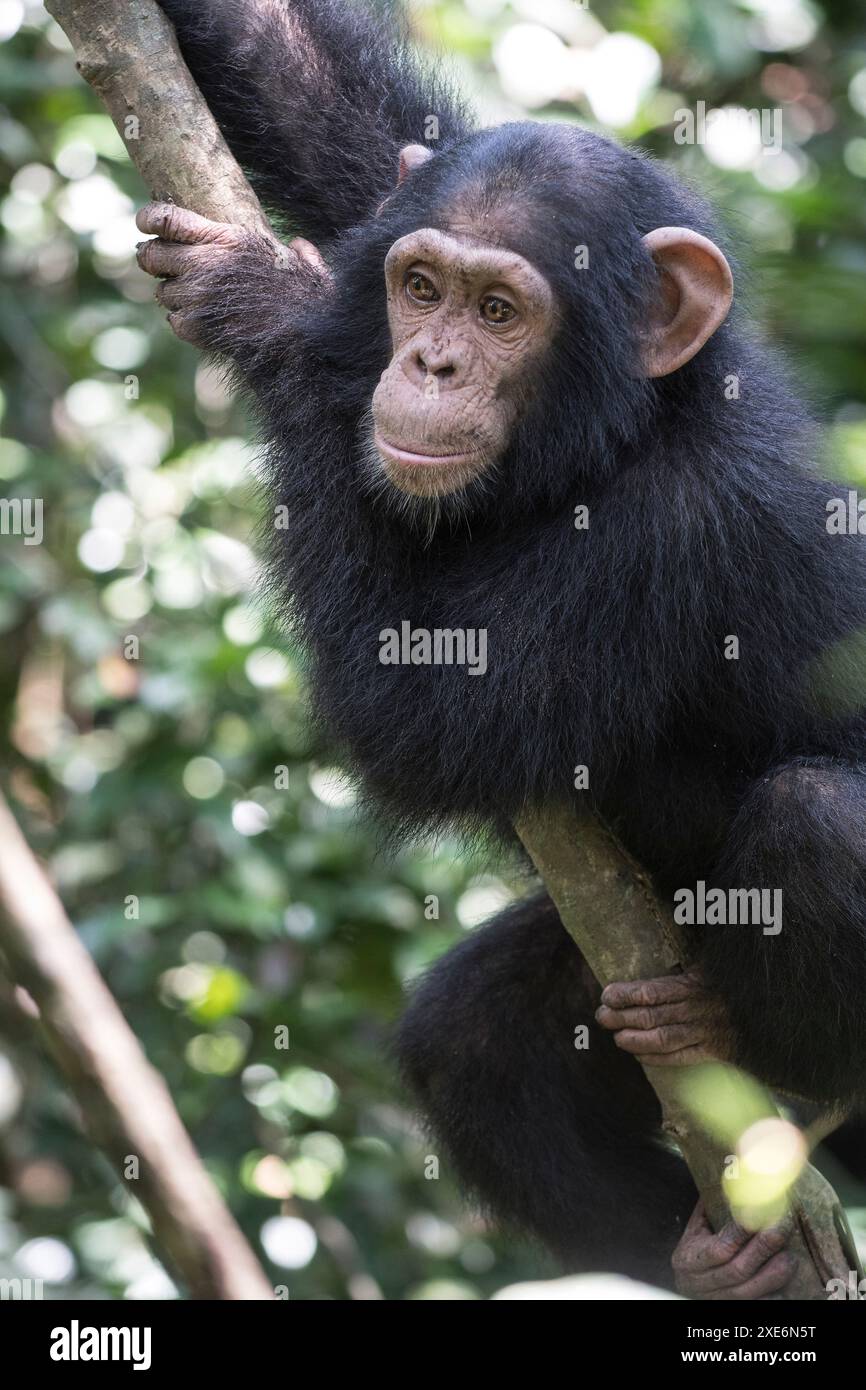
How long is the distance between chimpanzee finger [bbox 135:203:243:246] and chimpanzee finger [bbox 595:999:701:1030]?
2.49 m

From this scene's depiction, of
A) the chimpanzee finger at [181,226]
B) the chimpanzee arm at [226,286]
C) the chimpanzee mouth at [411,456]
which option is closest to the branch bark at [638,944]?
the chimpanzee mouth at [411,456]

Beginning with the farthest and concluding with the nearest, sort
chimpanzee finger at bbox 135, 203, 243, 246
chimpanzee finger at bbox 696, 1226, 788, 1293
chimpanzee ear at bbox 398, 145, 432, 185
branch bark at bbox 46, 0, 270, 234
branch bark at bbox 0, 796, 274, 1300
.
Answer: chimpanzee ear at bbox 398, 145, 432, 185 < chimpanzee finger at bbox 696, 1226, 788, 1293 < chimpanzee finger at bbox 135, 203, 243, 246 < branch bark at bbox 46, 0, 270, 234 < branch bark at bbox 0, 796, 274, 1300

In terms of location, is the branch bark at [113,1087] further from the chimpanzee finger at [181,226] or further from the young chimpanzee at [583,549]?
the chimpanzee finger at [181,226]

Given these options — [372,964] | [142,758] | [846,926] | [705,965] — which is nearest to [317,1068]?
[372,964]

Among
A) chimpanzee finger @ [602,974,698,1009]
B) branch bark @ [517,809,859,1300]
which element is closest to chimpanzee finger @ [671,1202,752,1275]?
branch bark @ [517,809,859,1300]

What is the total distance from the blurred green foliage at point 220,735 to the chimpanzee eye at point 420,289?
1.73 metres

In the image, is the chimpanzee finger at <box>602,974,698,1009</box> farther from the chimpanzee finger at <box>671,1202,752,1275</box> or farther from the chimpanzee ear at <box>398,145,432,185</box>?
the chimpanzee ear at <box>398,145,432,185</box>

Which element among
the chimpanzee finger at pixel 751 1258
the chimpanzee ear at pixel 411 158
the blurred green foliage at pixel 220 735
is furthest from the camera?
the blurred green foliage at pixel 220 735

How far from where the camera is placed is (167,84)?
15.4ft

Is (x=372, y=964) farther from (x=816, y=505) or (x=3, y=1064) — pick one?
(x=816, y=505)

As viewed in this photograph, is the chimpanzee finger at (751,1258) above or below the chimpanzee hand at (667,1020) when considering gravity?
below

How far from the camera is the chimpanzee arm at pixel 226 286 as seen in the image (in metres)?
4.84

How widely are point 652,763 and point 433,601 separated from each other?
881 mm

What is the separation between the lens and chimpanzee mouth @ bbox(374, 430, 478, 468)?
15.9 ft
